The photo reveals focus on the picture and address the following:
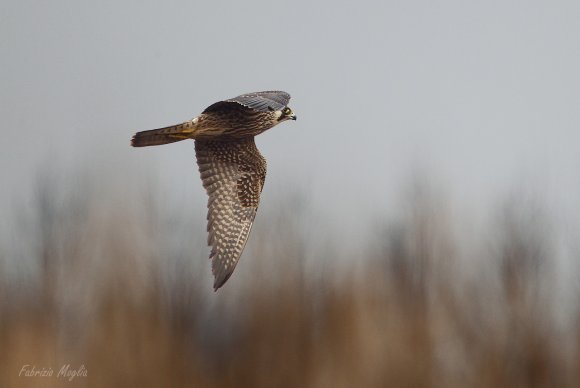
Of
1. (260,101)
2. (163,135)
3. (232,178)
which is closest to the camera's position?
(260,101)

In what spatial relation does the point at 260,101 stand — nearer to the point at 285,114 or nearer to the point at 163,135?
the point at 285,114

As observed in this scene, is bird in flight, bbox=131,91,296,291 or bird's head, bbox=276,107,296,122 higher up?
bird's head, bbox=276,107,296,122

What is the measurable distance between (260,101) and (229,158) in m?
1.62

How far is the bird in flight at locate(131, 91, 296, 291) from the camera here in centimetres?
1502

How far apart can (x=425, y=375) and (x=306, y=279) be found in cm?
361

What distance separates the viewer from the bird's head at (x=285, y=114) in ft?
50.7

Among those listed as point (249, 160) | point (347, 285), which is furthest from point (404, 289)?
point (249, 160)

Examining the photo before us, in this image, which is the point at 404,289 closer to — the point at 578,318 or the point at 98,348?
the point at 578,318

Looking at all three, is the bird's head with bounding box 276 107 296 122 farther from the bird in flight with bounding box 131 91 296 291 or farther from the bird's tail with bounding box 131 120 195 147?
the bird's tail with bounding box 131 120 195 147

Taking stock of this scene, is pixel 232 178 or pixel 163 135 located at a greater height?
pixel 163 135
